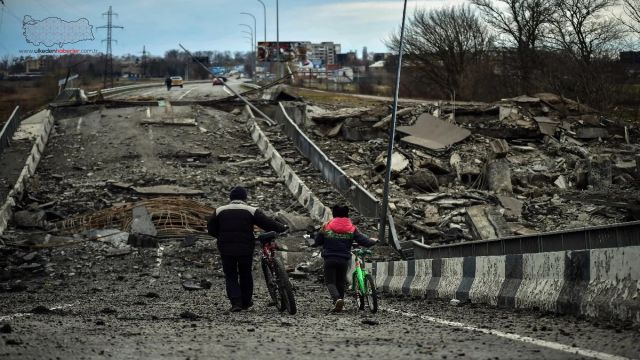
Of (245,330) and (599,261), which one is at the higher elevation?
(599,261)

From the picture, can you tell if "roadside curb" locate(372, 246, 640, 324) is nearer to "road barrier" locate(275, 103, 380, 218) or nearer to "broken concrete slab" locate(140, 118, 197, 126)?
"road barrier" locate(275, 103, 380, 218)

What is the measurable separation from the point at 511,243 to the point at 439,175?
21.3 meters

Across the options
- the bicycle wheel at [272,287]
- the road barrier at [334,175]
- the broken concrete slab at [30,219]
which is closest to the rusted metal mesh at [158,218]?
the broken concrete slab at [30,219]

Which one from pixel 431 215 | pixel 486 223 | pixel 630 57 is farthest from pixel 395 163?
pixel 630 57

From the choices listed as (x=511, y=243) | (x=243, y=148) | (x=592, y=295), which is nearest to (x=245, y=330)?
(x=592, y=295)

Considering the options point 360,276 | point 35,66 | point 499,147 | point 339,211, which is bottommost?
point 360,276

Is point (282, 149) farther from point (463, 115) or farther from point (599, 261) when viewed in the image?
point (599, 261)

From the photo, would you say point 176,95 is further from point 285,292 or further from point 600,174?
point 285,292

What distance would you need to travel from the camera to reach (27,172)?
32.5 meters

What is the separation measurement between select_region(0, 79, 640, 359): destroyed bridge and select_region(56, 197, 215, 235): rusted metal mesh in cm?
8

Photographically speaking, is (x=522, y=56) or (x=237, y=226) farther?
(x=522, y=56)

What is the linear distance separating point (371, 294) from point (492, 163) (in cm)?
2289

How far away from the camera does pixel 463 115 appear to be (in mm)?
43438

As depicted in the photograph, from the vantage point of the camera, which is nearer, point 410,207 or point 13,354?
point 13,354
